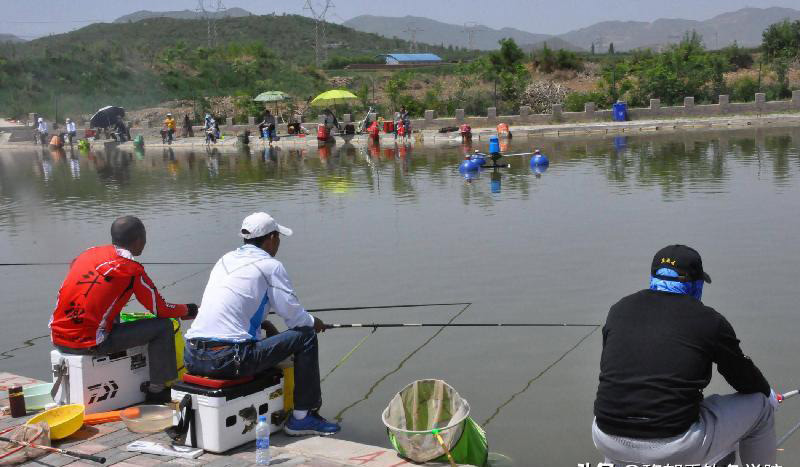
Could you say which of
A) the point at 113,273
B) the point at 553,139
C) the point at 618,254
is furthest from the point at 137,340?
the point at 553,139

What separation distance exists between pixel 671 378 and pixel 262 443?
2410 mm

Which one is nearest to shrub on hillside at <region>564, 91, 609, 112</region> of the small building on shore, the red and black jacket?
the red and black jacket

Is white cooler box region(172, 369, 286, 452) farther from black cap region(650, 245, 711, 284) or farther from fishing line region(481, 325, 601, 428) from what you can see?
black cap region(650, 245, 711, 284)

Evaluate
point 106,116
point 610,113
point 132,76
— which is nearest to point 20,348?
point 610,113

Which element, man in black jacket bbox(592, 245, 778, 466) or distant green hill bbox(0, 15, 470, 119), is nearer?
man in black jacket bbox(592, 245, 778, 466)

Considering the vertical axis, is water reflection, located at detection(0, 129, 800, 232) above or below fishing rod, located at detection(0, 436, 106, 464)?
above

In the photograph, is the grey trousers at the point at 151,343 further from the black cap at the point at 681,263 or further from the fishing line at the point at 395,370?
the black cap at the point at 681,263

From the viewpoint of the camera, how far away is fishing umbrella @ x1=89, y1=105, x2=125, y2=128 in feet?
155

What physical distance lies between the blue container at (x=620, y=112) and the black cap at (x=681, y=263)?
36.6m

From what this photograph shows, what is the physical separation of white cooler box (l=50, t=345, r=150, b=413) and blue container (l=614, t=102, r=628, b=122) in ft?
116

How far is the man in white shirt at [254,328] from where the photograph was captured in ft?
18.0

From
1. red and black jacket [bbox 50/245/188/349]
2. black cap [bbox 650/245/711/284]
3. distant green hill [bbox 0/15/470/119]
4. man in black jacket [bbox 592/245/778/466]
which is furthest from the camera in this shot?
distant green hill [bbox 0/15/470/119]

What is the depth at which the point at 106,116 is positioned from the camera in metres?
47.6

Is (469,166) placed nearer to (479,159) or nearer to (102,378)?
(479,159)
